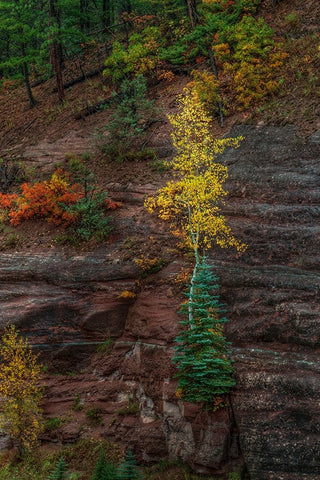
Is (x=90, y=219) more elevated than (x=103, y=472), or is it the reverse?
(x=90, y=219)

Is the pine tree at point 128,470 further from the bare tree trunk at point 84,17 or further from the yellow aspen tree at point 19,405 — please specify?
the bare tree trunk at point 84,17

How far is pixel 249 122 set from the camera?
2136 cm

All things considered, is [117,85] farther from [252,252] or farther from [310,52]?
[252,252]

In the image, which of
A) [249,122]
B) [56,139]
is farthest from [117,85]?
[249,122]

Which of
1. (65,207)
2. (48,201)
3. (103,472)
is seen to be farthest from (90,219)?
(103,472)

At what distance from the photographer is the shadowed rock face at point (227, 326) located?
41.4 feet

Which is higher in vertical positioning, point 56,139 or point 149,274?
point 56,139

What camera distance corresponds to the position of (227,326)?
14.9 m

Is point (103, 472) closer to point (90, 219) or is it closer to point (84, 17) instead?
point (90, 219)

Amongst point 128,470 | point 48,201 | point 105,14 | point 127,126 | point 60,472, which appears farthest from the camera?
point 105,14

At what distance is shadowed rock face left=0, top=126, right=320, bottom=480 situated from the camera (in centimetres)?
1261

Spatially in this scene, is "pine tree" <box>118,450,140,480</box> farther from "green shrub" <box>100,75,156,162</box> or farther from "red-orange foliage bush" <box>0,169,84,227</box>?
"green shrub" <box>100,75,156,162</box>

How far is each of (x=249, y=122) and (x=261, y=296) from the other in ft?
34.3

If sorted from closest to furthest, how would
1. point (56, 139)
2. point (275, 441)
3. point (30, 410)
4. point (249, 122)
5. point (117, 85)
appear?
point (275, 441)
point (30, 410)
point (249, 122)
point (56, 139)
point (117, 85)
